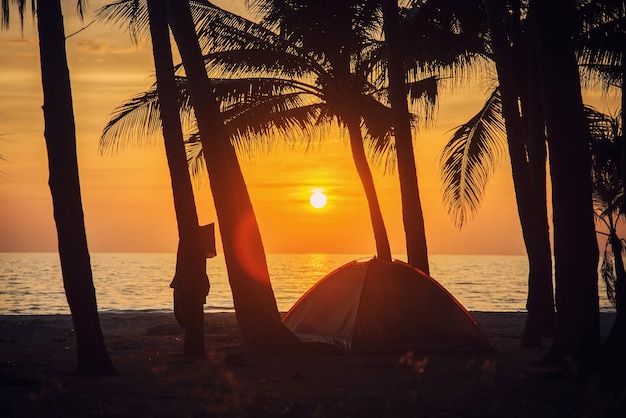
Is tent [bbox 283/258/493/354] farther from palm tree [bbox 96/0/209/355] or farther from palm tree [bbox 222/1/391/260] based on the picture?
palm tree [bbox 222/1/391/260]

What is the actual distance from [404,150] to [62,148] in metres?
7.68

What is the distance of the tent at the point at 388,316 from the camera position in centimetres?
1348

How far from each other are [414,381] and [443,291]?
438 cm

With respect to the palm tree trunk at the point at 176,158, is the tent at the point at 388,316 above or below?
below

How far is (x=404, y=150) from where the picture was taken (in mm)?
15789

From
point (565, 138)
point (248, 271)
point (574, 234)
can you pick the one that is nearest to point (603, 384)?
point (574, 234)

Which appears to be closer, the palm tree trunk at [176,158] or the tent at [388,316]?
the palm tree trunk at [176,158]

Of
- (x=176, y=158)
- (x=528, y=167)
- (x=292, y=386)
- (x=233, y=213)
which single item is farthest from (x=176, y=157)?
(x=528, y=167)

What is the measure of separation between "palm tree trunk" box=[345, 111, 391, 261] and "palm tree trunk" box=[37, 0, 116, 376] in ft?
39.7

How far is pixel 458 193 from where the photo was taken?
21.6m

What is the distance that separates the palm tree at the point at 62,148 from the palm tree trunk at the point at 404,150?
24.5 feet

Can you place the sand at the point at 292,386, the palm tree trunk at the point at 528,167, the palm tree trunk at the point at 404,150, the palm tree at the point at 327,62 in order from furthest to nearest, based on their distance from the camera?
the palm tree at the point at 327,62, the palm tree trunk at the point at 404,150, the palm tree trunk at the point at 528,167, the sand at the point at 292,386

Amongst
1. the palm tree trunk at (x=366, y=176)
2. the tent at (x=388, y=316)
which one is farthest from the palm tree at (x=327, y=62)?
the tent at (x=388, y=316)

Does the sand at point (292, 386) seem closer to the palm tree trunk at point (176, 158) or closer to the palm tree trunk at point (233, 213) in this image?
the palm tree trunk at point (233, 213)
